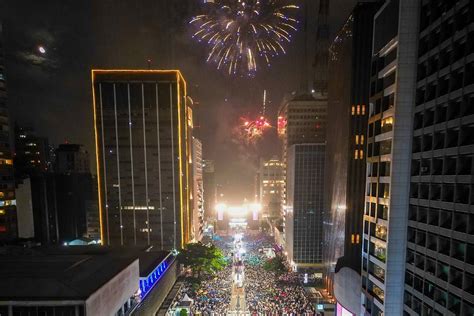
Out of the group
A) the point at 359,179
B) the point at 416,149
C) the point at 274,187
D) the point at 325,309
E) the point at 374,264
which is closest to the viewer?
the point at 416,149

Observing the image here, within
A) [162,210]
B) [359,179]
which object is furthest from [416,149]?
[162,210]

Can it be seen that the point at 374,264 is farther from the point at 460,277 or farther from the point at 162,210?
the point at 162,210

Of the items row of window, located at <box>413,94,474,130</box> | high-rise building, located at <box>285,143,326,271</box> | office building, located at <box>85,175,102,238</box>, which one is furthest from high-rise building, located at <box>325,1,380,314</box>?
office building, located at <box>85,175,102,238</box>

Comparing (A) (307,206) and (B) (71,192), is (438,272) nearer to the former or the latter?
(A) (307,206)

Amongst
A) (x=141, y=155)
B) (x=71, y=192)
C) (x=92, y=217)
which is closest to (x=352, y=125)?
(x=141, y=155)

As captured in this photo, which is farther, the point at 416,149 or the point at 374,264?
the point at 374,264

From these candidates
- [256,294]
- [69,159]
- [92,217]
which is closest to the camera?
[256,294]
